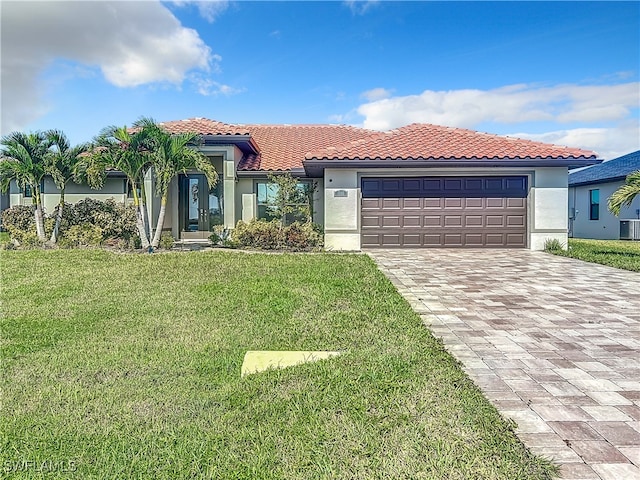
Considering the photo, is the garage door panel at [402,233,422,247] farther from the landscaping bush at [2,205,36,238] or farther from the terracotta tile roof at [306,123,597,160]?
the landscaping bush at [2,205,36,238]

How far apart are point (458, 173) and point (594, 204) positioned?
1497cm

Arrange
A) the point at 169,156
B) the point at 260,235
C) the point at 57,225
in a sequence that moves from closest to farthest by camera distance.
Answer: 1. the point at 169,156
2. the point at 260,235
3. the point at 57,225

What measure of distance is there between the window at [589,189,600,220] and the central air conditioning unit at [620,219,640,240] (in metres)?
2.40

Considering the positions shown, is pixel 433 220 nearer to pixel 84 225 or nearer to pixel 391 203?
pixel 391 203

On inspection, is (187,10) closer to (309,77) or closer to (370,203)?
(309,77)

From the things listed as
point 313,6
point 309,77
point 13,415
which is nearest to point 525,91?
point 309,77

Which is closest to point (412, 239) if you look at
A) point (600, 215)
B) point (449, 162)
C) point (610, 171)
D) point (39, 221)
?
point (449, 162)

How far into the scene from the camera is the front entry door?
56.1ft

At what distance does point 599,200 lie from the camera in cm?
2352

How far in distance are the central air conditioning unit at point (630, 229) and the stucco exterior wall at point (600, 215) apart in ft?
0.98

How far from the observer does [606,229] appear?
22.3m

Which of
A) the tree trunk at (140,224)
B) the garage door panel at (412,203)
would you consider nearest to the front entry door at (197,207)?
the tree trunk at (140,224)

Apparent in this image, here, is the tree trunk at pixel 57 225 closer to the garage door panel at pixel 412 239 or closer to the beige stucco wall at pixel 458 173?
the beige stucco wall at pixel 458 173

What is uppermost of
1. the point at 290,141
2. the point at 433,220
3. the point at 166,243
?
the point at 290,141
